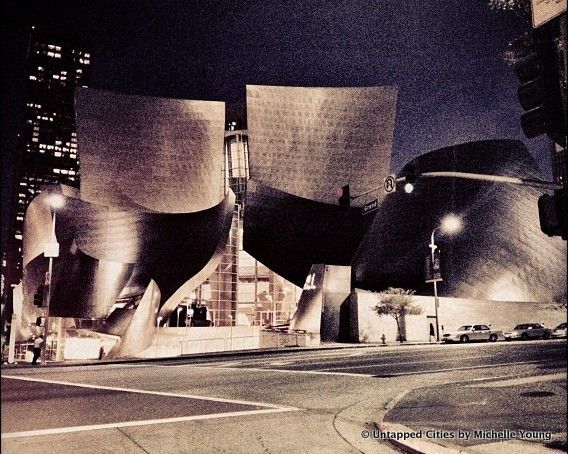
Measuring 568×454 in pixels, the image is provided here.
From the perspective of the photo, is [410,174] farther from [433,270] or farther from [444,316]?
[444,316]

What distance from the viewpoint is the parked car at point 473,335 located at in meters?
33.6

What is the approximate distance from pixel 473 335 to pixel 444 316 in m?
7.80

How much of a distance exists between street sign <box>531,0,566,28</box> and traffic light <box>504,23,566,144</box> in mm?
160

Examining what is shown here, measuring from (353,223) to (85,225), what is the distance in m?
24.0

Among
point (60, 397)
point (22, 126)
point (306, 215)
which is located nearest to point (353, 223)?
point (306, 215)

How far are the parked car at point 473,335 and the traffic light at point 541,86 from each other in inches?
1220

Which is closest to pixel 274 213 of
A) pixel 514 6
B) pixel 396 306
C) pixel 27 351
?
pixel 396 306

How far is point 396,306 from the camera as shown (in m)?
36.7

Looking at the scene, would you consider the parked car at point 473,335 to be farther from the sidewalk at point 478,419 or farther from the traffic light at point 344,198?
the sidewalk at point 478,419

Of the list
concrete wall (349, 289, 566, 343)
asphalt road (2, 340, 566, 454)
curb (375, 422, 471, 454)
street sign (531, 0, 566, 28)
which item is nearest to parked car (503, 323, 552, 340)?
concrete wall (349, 289, 566, 343)

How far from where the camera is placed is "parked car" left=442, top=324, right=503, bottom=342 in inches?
1321

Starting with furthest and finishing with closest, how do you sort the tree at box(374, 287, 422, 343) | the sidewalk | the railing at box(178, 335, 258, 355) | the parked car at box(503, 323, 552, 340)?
1. the parked car at box(503, 323, 552, 340)
2. the railing at box(178, 335, 258, 355)
3. the tree at box(374, 287, 422, 343)
4. the sidewalk

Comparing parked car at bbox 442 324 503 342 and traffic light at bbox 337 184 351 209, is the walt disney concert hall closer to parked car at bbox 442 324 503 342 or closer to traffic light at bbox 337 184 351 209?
parked car at bbox 442 324 503 342

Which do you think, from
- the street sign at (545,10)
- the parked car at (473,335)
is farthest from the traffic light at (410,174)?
the parked car at (473,335)
